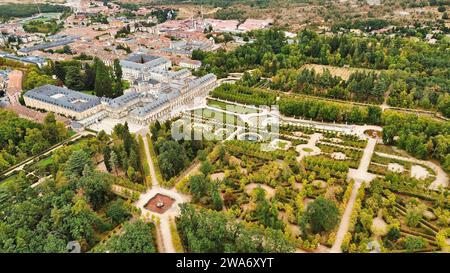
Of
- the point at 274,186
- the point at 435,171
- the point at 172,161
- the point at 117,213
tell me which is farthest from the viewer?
the point at 172,161

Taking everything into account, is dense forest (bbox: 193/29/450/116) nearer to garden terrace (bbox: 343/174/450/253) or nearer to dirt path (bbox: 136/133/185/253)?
garden terrace (bbox: 343/174/450/253)

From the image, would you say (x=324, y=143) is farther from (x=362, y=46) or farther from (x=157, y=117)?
(x=362, y=46)

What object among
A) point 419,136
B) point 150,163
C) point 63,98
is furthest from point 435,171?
point 63,98

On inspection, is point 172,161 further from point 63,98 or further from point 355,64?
point 355,64

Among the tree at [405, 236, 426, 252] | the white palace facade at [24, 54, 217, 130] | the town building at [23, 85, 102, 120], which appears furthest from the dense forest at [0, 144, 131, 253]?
the tree at [405, 236, 426, 252]

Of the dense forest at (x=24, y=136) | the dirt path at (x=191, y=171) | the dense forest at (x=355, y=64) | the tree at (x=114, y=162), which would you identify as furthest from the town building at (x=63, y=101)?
the dense forest at (x=355, y=64)

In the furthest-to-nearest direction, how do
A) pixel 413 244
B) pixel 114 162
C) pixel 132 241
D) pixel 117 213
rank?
pixel 114 162 → pixel 117 213 → pixel 413 244 → pixel 132 241

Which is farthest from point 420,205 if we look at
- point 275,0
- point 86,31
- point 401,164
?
point 275,0
